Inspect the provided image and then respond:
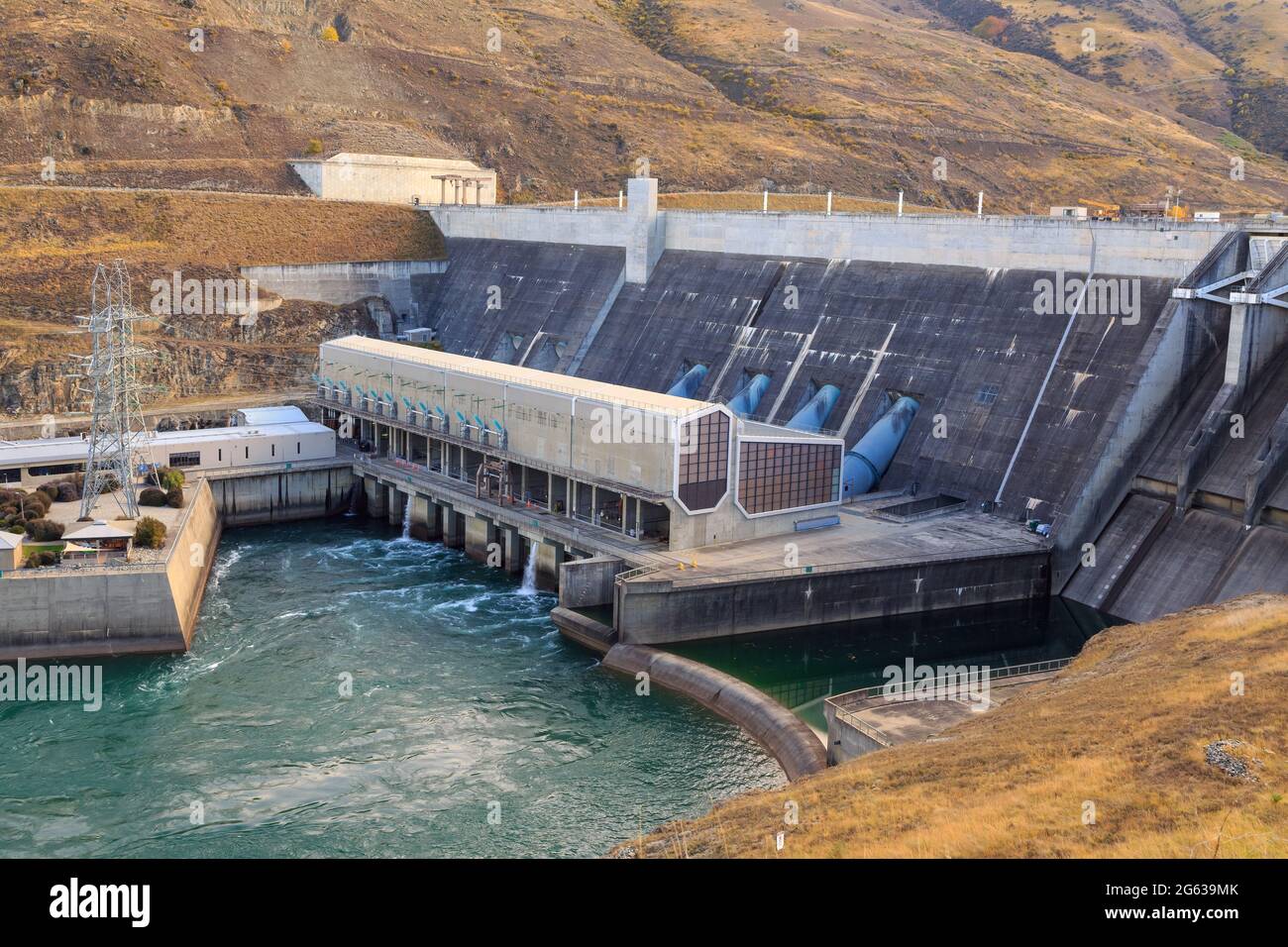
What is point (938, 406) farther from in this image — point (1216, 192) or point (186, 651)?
point (1216, 192)

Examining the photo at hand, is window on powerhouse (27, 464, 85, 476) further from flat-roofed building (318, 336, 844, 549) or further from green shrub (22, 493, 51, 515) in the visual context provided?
flat-roofed building (318, 336, 844, 549)

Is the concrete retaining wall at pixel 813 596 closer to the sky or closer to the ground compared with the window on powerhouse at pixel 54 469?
closer to the ground

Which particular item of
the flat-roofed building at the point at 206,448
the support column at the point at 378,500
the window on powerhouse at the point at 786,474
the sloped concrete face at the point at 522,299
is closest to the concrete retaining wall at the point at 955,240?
the sloped concrete face at the point at 522,299

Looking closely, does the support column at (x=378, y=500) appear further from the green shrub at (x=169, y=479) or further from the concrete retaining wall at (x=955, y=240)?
the concrete retaining wall at (x=955, y=240)

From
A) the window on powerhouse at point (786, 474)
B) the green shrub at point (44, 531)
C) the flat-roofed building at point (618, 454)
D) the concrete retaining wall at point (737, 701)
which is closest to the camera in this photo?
the concrete retaining wall at point (737, 701)

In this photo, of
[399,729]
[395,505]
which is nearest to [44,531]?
[399,729]

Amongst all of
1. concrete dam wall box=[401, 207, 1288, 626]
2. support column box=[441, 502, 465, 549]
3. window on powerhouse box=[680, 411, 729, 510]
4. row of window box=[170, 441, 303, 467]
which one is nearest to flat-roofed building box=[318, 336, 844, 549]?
window on powerhouse box=[680, 411, 729, 510]
